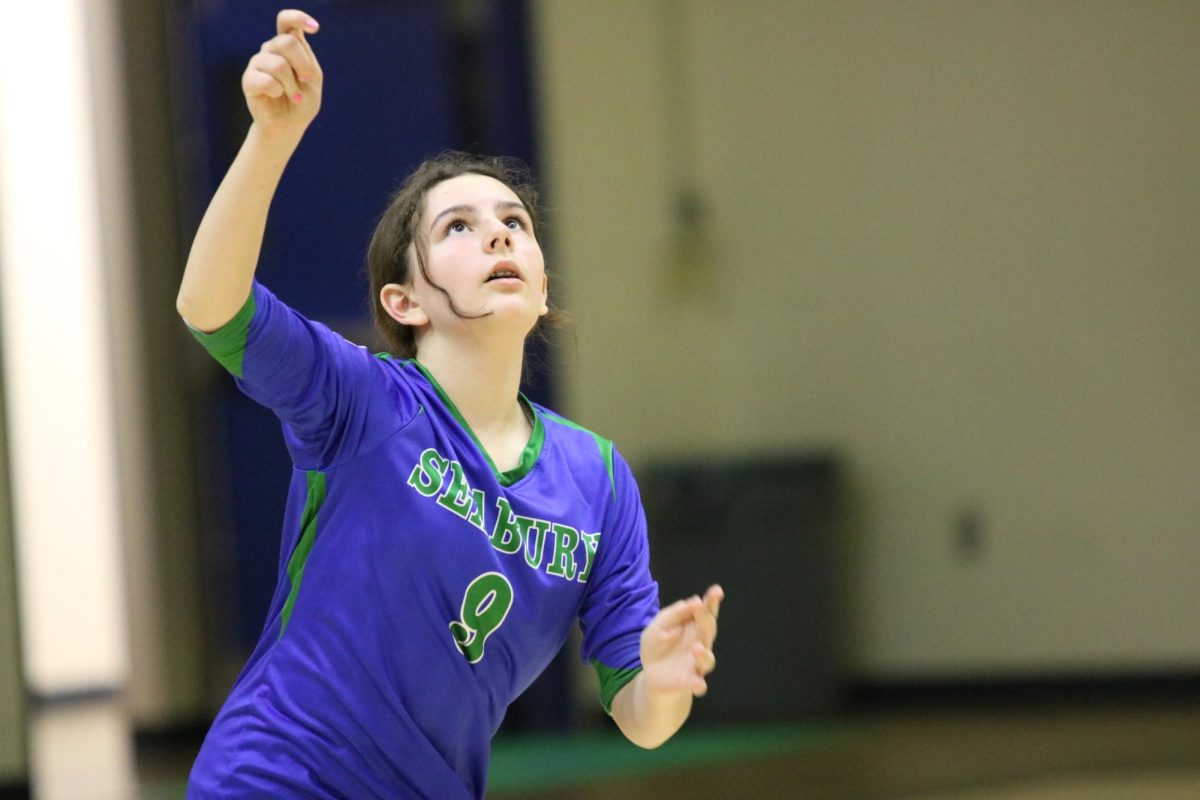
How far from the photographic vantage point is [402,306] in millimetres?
1762

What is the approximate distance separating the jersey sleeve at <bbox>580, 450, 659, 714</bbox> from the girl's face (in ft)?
0.92

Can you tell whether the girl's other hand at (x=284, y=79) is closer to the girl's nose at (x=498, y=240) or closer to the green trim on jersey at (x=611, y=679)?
the girl's nose at (x=498, y=240)

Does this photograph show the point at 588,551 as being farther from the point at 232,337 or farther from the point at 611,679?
the point at 232,337

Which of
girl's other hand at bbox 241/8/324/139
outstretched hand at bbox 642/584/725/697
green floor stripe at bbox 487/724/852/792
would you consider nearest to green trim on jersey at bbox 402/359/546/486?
outstretched hand at bbox 642/584/725/697

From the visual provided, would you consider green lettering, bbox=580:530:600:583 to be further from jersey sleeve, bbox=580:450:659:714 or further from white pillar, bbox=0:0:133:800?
white pillar, bbox=0:0:133:800

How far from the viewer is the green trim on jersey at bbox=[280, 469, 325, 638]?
1604 millimetres

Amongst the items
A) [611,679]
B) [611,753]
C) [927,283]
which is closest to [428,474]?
[611,679]

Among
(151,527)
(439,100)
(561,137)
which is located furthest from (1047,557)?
(151,527)

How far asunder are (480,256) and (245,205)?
0.35 meters

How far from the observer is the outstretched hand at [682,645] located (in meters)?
1.55

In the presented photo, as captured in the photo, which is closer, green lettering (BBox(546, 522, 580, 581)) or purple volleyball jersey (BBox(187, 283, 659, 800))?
purple volleyball jersey (BBox(187, 283, 659, 800))

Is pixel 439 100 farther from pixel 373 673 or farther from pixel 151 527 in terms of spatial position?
pixel 373 673

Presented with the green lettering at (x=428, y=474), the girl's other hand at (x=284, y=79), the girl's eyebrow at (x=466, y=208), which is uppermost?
the girl's other hand at (x=284, y=79)

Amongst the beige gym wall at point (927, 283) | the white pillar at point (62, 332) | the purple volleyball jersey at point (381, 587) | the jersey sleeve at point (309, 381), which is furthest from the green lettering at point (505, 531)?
the white pillar at point (62, 332)
